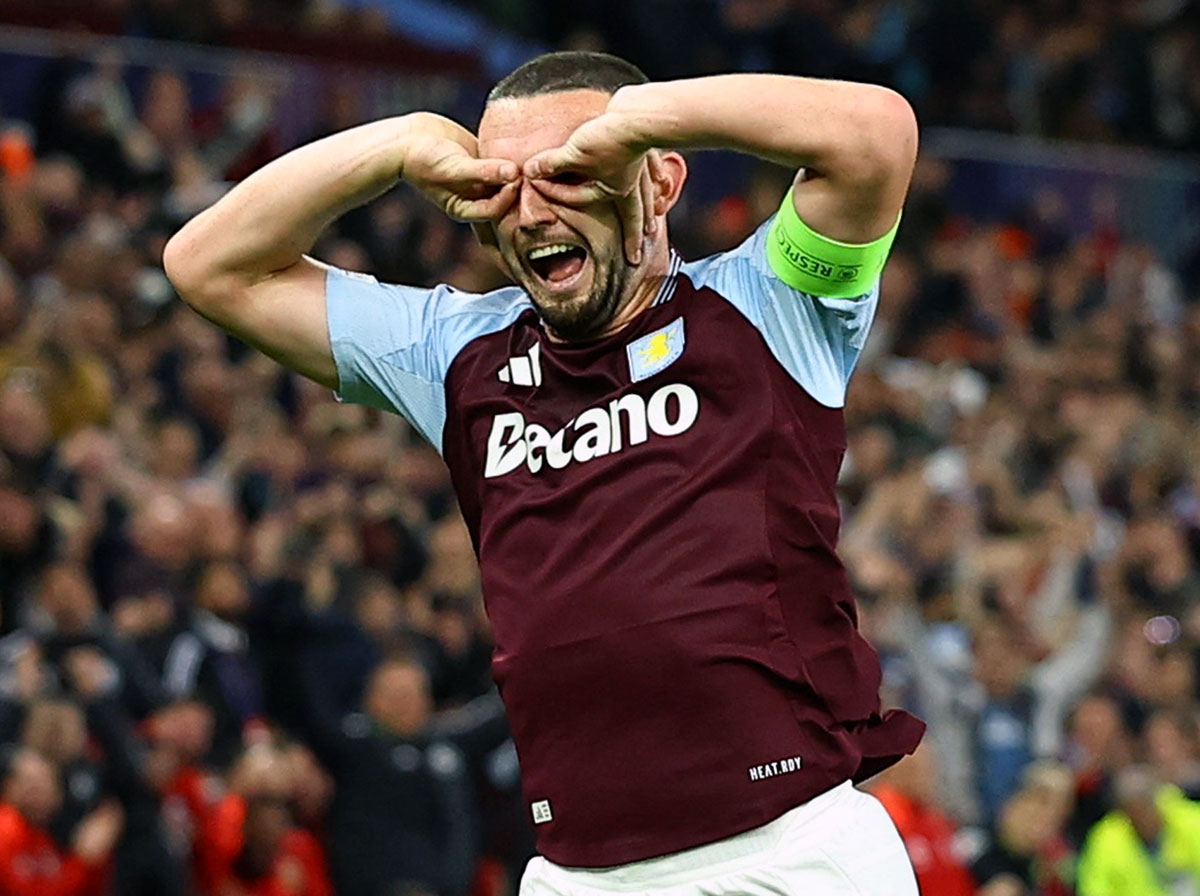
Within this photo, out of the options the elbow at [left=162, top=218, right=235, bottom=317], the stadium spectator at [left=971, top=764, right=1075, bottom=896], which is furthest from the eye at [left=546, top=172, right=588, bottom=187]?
the stadium spectator at [left=971, top=764, right=1075, bottom=896]

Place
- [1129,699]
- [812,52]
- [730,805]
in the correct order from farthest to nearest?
[812,52]
[1129,699]
[730,805]

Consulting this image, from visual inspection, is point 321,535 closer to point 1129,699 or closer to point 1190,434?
point 1129,699

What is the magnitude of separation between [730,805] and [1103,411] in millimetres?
10339

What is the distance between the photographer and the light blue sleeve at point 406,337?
12.2ft

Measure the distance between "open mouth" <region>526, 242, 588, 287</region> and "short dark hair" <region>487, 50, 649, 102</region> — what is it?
0.24m

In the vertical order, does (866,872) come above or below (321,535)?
below

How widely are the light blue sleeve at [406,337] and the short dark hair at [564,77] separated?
40cm

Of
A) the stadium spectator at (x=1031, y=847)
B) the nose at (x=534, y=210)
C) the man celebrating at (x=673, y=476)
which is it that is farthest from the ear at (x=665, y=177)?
the stadium spectator at (x=1031, y=847)

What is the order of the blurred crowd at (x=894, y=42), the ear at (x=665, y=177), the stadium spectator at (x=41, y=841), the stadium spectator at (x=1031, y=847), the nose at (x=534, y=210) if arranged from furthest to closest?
the blurred crowd at (x=894, y=42), the stadium spectator at (x=1031, y=847), the stadium spectator at (x=41, y=841), the ear at (x=665, y=177), the nose at (x=534, y=210)

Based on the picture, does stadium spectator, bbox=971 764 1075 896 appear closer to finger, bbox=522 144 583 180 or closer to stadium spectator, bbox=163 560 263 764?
stadium spectator, bbox=163 560 263 764

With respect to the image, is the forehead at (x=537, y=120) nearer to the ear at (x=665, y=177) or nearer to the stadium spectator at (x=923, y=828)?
the ear at (x=665, y=177)

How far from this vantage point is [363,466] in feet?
31.6

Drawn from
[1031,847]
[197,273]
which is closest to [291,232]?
[197,273]

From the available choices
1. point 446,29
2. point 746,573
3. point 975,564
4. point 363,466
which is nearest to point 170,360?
point 363,466
